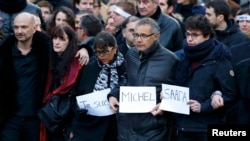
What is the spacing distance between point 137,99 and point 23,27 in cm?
198

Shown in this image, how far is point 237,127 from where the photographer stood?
9641 mm

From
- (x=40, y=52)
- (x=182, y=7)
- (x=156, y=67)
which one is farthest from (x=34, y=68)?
(x=182, y=7)

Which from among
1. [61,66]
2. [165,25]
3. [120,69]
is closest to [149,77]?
[120,69]

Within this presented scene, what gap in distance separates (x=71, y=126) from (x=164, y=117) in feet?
4.40

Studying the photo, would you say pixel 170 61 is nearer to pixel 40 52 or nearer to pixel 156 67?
pixel 156 67

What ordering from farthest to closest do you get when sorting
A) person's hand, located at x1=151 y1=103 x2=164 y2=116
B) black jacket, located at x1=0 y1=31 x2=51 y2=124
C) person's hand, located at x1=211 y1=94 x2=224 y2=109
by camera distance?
black jacket, located at x1=0 y1=31 x2=51 y2=124 < person's hand, located at x1=151 y1=103 x2=164 y2=116 < person's hand, located at x1=211 y1=94 x2=224 y2=109

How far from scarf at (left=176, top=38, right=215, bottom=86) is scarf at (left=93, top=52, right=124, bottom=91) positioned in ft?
2.96

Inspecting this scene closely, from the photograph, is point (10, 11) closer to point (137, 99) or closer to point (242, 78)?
point (137, 99)

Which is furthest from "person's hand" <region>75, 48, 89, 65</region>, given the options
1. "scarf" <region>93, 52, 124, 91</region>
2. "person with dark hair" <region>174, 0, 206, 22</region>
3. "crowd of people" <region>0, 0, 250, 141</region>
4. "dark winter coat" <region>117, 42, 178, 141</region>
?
"person with dark hair" <region>174, 0, 206, 22</region>

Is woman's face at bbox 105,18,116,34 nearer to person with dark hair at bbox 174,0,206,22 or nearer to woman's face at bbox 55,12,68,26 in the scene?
woman's face at bbox 55,12,68,26

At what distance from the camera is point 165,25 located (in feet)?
39.7

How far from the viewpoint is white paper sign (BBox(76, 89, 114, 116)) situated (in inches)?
420

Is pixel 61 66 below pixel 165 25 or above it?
below

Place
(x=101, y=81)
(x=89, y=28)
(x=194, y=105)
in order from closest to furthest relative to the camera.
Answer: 1. (x=194, y=105)
2. (x=101, y=81)
3. (x=89, y=28)
